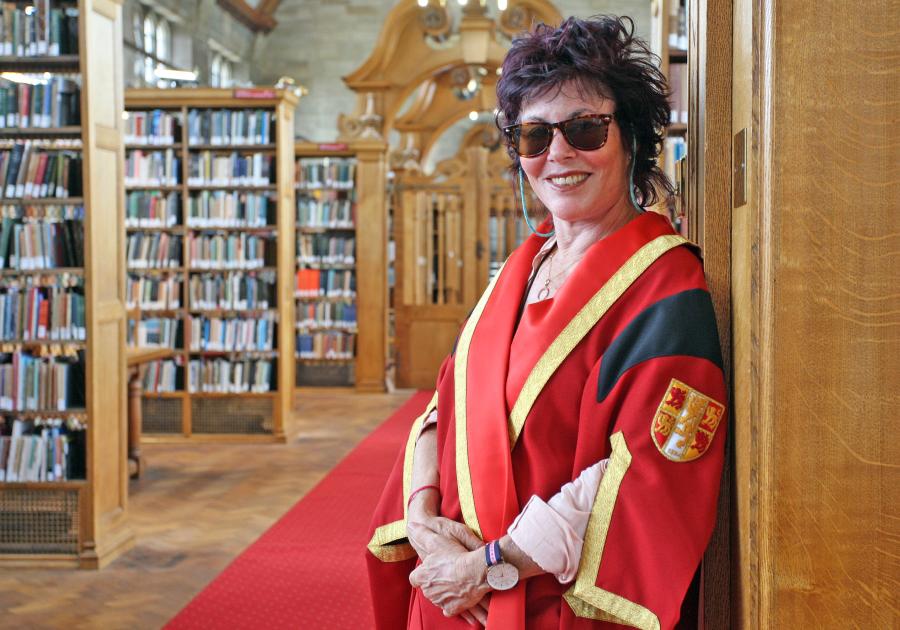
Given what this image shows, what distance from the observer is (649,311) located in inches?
64.1

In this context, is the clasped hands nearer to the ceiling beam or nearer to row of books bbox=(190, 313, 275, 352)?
row of books bbox=(190, 313, 275, 352)

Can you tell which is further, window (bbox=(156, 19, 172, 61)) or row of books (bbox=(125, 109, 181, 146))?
window (bbox=(156, 19, 172, 61))

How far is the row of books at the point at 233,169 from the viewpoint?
29.1ft

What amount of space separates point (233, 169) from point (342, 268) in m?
3.47

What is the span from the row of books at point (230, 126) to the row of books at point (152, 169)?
257 mm

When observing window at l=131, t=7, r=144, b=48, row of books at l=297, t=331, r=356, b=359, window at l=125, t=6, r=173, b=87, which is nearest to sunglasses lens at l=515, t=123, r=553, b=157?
row of books at l=297, t=331, r=356, b=359

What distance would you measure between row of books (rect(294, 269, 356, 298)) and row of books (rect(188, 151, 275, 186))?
3.33m

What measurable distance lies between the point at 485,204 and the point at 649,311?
10541 millimetres

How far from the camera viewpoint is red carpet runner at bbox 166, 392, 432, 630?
4234 millimetres

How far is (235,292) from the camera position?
29.5 ft


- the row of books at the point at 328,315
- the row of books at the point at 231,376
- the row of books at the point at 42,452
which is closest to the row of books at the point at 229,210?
the row of books at the point at 231,376

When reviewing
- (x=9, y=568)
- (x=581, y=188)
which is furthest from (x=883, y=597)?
(x=9, y=568)

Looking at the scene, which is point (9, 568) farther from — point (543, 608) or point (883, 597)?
point (883, 597)

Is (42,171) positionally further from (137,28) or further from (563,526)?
(137,28)
